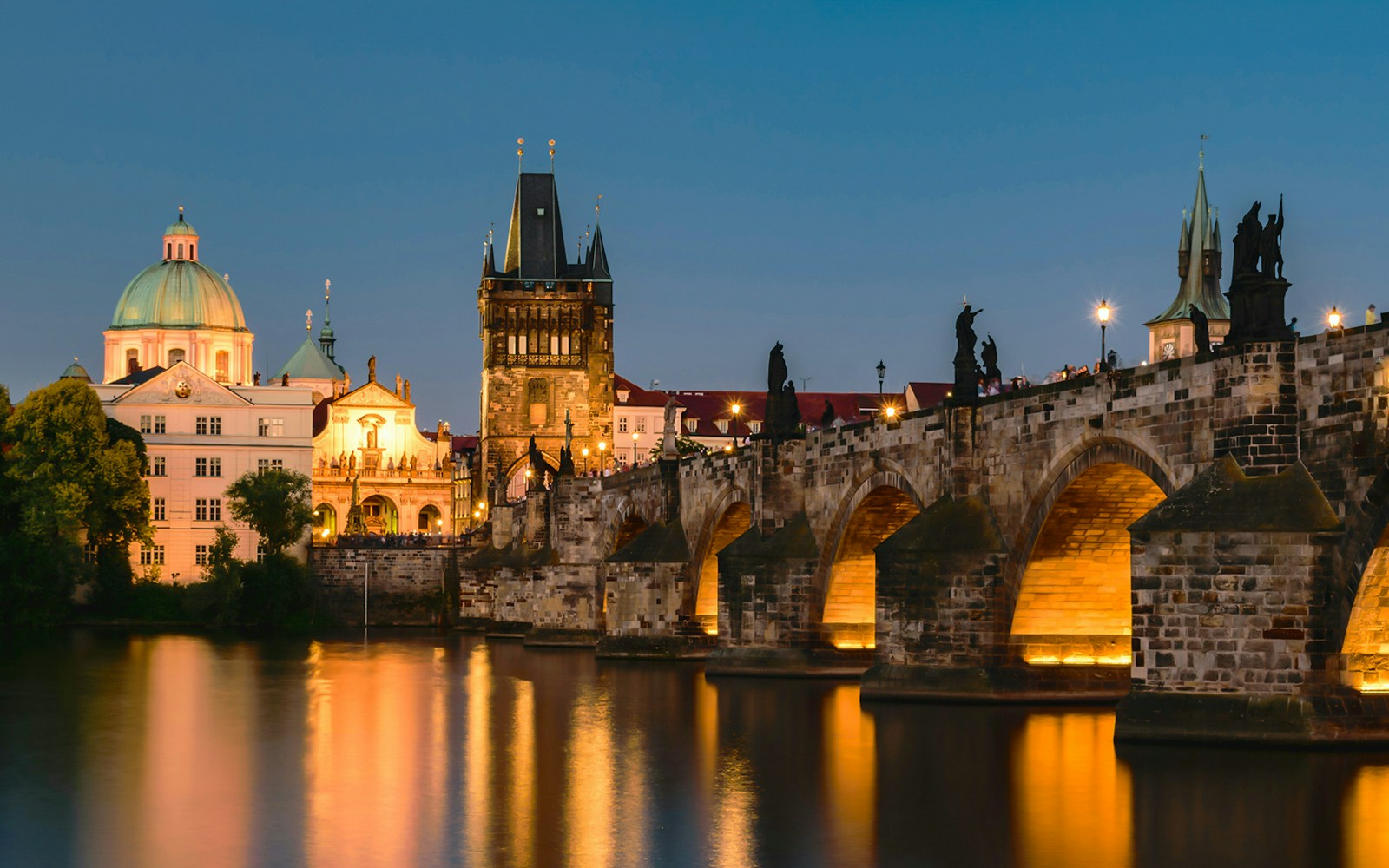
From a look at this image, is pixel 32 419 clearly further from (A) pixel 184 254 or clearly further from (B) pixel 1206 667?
(B) pixel 1206 667

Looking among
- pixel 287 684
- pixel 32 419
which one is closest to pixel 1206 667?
pixel 287 684

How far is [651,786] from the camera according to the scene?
2534 centimetres

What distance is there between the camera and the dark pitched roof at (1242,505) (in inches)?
1008

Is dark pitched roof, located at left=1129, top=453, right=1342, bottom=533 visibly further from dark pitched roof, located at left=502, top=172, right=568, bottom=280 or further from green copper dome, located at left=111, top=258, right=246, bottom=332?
green copper dome, located at left=111, top=258, right=246, bottom=332

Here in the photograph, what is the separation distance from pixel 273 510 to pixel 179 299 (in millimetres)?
42625

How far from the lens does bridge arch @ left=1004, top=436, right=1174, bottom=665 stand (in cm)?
3238

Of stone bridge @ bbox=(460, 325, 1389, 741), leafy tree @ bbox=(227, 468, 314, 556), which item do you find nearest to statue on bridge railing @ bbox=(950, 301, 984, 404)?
stone bridge @ bbox=(460, 325, 1389, 741)

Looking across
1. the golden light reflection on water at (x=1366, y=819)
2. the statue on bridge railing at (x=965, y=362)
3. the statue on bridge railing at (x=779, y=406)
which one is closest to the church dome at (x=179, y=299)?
the statue on bridge railing at (x=779, y=406)

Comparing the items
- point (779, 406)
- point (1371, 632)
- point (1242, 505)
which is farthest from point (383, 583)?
point (1371, 632)

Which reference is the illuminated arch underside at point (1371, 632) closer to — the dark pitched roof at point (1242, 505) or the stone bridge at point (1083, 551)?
the stone bridge at point (1083, 551)

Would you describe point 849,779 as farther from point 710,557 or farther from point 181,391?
point 181,391

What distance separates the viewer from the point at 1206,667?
26078 mm

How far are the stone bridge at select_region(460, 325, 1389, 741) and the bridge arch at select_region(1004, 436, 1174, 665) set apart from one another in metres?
0.05

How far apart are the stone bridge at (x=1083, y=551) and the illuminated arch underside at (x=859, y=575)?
6 cm
